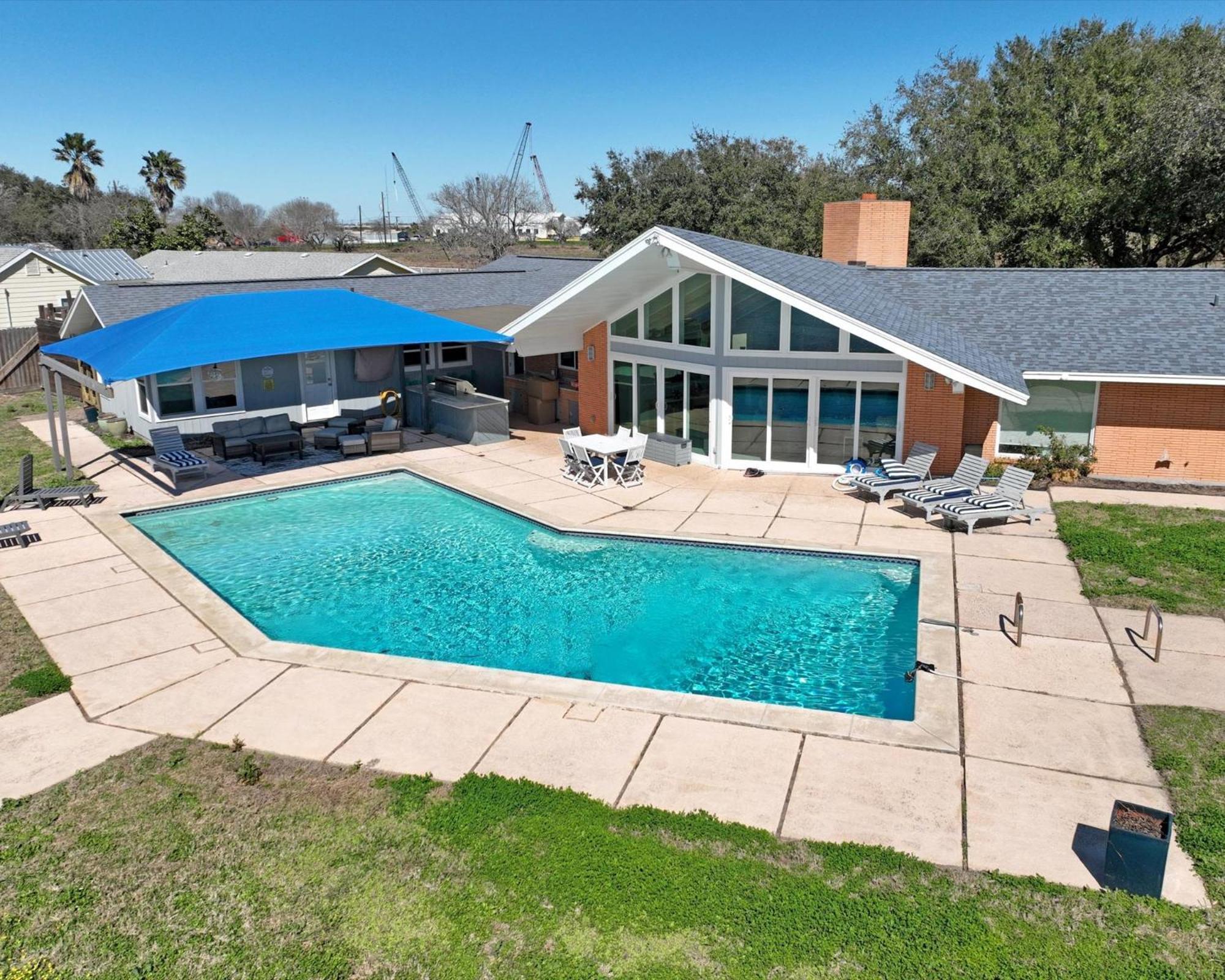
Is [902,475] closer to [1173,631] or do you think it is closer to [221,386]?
[1173,631]

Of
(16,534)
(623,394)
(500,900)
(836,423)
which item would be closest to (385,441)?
(623,394)

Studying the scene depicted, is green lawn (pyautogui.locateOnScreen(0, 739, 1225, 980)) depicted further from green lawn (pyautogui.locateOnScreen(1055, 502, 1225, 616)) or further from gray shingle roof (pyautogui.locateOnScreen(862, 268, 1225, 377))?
gray shingle roof (pyautogui.locateOnScreen(862, 268, 1225, 377))

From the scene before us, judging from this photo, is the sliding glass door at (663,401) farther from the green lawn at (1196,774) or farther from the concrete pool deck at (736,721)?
the green lawn at (1196,774)

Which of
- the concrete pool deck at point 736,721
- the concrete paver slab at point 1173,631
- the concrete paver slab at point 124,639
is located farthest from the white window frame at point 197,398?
the concrete paver slab at point 1173,631

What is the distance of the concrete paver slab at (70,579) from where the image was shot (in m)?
12.9

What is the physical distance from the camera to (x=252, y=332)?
1941cm

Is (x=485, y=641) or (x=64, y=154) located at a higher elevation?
(x=64, y=154)

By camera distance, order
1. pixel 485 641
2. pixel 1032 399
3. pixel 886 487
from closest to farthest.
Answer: pixel 485 641, pixel 886 487, pixel 1032 399

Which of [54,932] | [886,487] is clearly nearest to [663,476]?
[886,487]

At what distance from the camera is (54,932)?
20.7 feet

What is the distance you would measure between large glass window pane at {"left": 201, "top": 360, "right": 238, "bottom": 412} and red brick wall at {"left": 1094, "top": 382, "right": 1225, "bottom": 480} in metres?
20.5

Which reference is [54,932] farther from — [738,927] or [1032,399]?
[1032,399]

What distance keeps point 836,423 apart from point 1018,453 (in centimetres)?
380

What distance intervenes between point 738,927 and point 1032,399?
49.7ft
